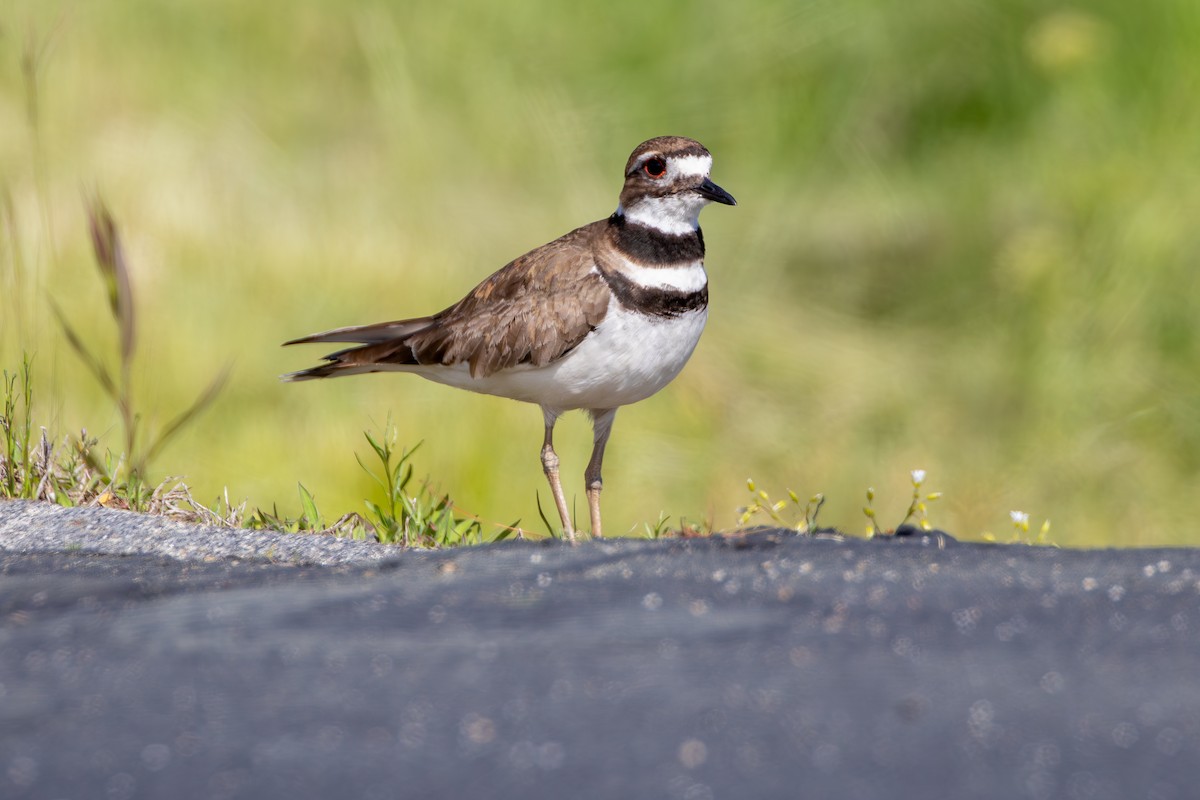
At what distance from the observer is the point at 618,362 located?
4.59 meters

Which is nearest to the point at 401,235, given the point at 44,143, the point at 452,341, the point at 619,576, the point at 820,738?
the point at 44,143

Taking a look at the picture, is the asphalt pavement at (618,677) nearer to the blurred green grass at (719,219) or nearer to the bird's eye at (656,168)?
the bird's eye at (656,168)

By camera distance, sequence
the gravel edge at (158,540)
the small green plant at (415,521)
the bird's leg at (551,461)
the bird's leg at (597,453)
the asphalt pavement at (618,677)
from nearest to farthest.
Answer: the asphalt pavement at (618,677) < the gravel edge at (158,540) < the small green plant at (415,521) < the bird's leg at (551,461) < the bird's leg at (597,453)

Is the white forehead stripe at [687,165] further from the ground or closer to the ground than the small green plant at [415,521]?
further from the ground

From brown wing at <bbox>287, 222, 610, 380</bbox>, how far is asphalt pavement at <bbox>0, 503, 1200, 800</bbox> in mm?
1470

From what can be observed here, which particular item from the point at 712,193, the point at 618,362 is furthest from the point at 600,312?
the point at 712,193

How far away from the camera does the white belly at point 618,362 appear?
4574 millimetres

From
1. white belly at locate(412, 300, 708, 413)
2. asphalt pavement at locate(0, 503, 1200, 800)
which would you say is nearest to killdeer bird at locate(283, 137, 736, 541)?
white belly at locate(412, 300, 708, 413)

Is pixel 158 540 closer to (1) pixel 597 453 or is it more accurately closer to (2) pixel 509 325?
(2) pixel 509 325

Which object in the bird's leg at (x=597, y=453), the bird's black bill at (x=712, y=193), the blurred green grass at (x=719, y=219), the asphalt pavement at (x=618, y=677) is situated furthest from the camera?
the blurred green grass at (x=719, y=219)

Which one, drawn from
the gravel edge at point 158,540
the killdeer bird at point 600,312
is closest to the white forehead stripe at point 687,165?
the killdeer bird at point 600,312

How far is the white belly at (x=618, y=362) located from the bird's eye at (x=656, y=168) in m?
0.45

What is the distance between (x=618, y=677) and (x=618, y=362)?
6.73 ft

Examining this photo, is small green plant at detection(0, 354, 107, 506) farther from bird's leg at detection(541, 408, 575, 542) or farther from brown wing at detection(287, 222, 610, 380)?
bird's leg at detection(541, 408, 575, 542)
